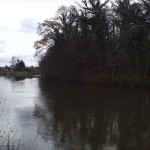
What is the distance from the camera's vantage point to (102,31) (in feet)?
146

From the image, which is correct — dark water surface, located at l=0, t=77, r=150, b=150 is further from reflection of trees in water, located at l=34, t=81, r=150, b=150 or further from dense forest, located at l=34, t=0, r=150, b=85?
dense forest, located at l=34, t=0, r=150, b=85

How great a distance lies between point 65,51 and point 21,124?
3768 cm

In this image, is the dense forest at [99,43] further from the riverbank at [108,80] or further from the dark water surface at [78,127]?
the dark water surface at [78,127]

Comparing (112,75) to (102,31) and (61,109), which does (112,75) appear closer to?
(102,31)

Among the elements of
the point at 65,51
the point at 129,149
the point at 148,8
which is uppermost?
the point at 148,8

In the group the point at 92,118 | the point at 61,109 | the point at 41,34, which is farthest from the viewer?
the point at 41,34

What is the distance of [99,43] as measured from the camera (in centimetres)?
4512

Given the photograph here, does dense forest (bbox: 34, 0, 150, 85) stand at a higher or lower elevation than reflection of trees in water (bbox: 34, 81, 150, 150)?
higher

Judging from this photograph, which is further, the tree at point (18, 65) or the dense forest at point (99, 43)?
→ the tree at point (18, 65)

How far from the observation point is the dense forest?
3584cm

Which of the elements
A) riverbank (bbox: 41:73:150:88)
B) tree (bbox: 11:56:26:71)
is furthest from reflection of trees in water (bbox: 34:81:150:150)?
tree (bbox: 11:56:26:71)

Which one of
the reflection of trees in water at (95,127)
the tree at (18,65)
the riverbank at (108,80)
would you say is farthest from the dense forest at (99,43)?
the tree at (18,65)

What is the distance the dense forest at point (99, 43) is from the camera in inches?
1411

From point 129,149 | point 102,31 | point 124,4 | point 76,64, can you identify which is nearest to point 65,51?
point 76,64
